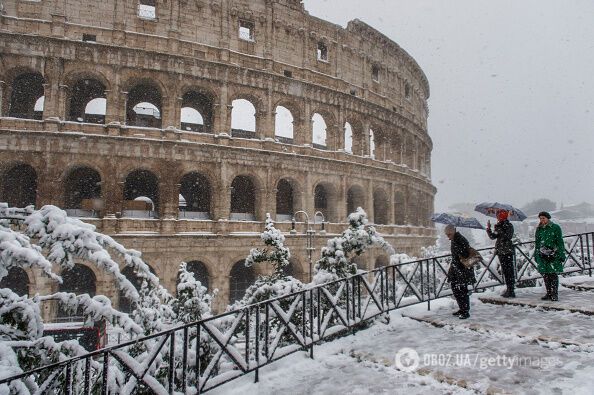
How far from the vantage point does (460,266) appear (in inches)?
239

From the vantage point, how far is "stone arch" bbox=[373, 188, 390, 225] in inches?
885

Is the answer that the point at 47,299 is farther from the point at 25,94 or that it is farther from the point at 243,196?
the point at 25,94

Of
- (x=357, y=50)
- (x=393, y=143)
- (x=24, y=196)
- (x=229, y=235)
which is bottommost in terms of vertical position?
(x=229, y=235)

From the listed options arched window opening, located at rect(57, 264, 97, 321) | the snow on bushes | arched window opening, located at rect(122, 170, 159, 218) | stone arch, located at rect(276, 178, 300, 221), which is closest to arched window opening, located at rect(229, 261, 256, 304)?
stone arch, located at rect(276, 178, 300, 221)

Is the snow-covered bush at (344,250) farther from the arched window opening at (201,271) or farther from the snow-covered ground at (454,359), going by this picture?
the arched window opening at (201,271)

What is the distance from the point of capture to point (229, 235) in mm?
16344

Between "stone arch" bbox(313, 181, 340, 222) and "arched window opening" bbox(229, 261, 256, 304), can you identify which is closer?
"arched window opening" bbox(229, 261, 256, 304)

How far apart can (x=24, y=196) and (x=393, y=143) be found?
20429mm

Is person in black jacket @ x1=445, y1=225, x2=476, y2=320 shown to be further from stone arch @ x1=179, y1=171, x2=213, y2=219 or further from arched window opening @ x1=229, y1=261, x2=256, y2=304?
stone arch @ x1=179, y1=171, x2=213, y2=219

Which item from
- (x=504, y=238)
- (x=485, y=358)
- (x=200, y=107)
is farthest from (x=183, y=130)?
(x=485, y=358)

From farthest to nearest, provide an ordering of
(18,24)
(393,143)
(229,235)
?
(393,143) < (229,235) < (18,24)

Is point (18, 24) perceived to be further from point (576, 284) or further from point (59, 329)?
point (576, 284)

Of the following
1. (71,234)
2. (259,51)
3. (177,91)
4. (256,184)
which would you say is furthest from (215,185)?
(71,234)

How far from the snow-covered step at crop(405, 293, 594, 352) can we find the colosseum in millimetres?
10428
